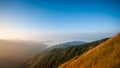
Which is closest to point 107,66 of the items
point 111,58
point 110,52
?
point 111,58

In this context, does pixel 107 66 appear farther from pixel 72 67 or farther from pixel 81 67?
pixel 72 67

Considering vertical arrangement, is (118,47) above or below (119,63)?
above

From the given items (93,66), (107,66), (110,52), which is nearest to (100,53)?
(110,52)

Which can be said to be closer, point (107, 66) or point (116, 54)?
point (107, 66)

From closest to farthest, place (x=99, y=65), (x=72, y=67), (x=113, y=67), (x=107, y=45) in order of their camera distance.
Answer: (x=113, y=67) < (x=99, y=65) < (x=107, y=45) < (x=72, y=67)

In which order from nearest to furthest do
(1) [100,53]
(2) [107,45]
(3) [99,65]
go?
(3) [99,65], (1) [100,53], (2) [107,45]

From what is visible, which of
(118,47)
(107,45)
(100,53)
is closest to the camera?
(118,47)

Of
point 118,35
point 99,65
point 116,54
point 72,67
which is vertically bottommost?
point 72,67

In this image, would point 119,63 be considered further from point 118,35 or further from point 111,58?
point 118,35

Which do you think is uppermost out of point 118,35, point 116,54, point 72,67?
point 118,35
